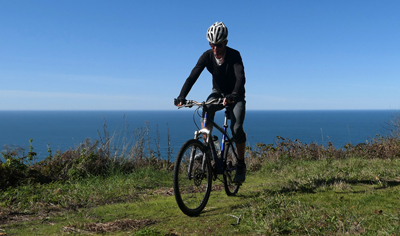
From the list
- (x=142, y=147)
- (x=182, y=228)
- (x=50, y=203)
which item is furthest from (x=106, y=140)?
(x=182, y=228)

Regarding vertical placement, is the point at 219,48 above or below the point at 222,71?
above

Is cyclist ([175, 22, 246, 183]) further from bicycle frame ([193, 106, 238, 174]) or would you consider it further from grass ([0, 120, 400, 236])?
grass ([0, 120, 400, 236])

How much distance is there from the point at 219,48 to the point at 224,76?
47cm

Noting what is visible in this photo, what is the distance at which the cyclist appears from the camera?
439 cm

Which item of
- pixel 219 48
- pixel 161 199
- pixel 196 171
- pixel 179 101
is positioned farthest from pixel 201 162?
pixel 219 48

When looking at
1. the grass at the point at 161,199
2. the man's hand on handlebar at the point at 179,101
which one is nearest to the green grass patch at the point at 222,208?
the grass at the point at 161,199

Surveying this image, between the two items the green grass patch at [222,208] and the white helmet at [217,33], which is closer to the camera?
the green grass patch at [222,208]

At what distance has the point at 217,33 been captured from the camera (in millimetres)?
4359

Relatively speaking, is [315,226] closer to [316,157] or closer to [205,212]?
[205,212]

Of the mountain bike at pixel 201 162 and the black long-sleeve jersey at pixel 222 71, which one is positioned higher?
the black long-sleeve jersey at pixel 222 71

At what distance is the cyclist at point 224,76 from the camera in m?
4.39

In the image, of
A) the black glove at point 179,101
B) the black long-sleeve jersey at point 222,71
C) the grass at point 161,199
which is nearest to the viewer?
the grass at point 161,199

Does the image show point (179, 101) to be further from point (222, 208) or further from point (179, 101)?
point (222, 208)

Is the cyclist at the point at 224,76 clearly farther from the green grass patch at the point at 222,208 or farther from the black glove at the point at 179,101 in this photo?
the green grass patch at the point at 222,208
